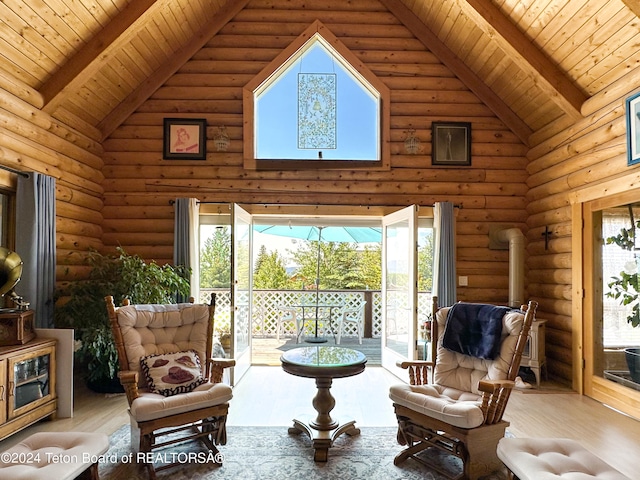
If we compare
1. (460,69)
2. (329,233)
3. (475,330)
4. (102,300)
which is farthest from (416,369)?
(329,233)

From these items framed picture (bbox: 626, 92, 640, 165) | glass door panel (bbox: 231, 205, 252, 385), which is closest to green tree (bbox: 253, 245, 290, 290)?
glass door panel (bbox: 231, 205, 252, 385)

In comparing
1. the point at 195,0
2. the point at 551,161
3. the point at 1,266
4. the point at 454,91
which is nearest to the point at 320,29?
the point at 195,0

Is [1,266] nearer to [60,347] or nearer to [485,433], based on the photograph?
[60,347]

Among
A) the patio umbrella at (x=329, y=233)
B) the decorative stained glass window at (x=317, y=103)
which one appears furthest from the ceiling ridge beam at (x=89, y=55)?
the patio umbrella at (x=329, y=233)

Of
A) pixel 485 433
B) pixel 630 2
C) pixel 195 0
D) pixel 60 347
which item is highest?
pixel 195 0

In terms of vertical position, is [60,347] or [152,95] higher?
[152,95]

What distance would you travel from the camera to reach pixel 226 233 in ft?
16.7

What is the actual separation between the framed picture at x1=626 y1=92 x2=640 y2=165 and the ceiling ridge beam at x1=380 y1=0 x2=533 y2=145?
177 cm

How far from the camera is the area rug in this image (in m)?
2.72

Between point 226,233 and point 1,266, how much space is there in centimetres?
223

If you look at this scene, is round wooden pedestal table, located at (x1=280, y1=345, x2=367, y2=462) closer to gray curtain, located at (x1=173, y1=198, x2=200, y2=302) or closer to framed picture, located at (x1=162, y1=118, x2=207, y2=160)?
gray curtain, located at (x1=173, y1=198, x2=200, y2=302)

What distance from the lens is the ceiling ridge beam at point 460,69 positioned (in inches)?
214

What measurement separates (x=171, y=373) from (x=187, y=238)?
2244 mm

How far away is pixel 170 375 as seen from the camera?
313cm
